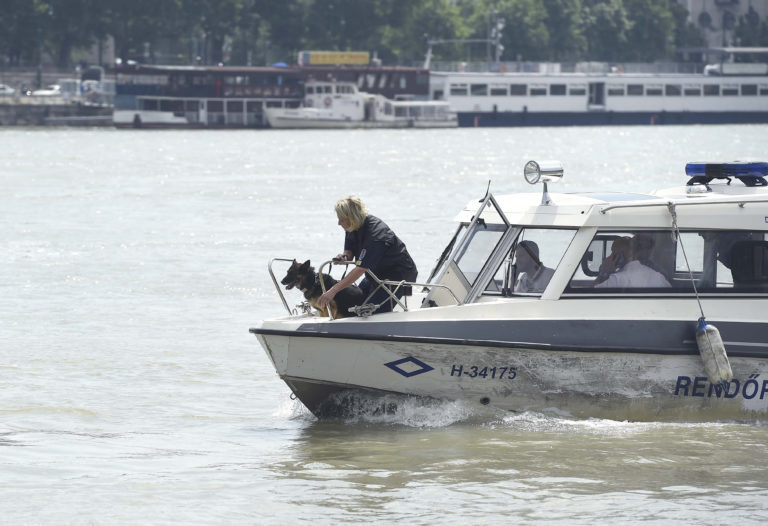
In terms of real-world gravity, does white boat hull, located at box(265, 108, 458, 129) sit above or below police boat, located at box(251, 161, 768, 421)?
below

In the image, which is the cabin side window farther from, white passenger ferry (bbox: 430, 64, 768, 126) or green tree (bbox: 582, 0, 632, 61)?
green tree (bbox: 582, 0, 632, 61)

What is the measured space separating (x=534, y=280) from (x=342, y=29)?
130303 mm

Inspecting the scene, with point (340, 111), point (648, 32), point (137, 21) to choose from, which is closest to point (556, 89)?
point (340, 111)

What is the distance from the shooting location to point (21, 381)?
16391 mm

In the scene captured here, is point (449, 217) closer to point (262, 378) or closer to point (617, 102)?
point (262, 378)

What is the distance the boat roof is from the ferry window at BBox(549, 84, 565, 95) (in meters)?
116

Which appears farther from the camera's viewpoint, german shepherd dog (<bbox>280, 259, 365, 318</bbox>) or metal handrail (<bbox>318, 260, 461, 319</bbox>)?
german shepherd dog (<bbox>280, 259, 365, 318</bbox>)

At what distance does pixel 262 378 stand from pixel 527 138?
8921cm

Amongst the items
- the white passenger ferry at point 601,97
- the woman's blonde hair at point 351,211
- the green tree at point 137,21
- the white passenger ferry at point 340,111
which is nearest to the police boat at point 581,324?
the woman's blonde hair at point 351,211

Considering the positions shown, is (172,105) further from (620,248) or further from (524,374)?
(524,374)

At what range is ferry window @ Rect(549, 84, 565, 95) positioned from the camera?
128 m

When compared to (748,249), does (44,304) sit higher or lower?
lower

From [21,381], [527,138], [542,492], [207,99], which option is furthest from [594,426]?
[207,99]

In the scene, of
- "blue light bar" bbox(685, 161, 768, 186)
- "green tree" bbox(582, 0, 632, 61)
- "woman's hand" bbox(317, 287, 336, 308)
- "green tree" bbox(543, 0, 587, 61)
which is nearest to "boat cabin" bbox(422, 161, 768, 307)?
"blue light bar" bbox(685, 161, 768, 186)
